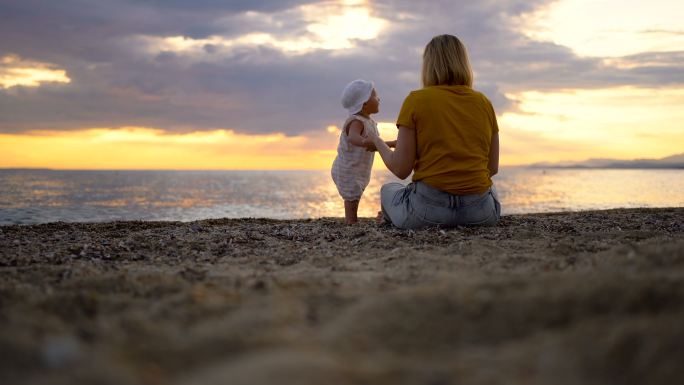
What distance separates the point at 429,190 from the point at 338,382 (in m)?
3.93

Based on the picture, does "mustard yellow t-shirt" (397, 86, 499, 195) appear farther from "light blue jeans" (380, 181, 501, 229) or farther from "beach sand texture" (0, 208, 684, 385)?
"beach sand texture" (0, 208, 684, 385)

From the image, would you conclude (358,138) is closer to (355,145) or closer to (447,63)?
(355,145)

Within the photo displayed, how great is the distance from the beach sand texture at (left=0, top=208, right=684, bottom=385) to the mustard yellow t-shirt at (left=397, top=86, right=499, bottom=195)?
1.56m

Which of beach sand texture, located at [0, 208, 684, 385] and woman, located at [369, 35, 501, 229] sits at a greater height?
woman, located at [369, 35, 501, 229]

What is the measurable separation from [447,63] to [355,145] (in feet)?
4.85

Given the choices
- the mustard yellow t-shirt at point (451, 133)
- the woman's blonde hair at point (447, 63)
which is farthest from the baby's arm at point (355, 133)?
the woman's blonde hair at point (447, 63)

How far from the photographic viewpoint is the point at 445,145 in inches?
202

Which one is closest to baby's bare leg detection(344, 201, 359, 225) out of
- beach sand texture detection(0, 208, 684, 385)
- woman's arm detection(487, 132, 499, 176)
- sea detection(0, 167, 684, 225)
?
woman's arm detection(487, 132, 499, 176)

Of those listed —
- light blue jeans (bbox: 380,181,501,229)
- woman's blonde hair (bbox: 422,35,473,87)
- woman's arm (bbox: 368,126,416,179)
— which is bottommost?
light blue jeans (bbox: 380,181,501,229)

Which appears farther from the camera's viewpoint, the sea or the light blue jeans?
the sea

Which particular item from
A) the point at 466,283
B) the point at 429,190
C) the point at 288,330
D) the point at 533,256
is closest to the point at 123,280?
the point at 288,330

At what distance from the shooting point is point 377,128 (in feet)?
22.1

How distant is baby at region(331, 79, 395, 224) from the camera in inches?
247

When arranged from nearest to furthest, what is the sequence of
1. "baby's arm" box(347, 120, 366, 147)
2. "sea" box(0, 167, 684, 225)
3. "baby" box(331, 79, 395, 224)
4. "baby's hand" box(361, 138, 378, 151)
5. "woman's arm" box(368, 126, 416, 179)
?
"woman's arm" box(368, 126, 416, 179) → "baby's hand" box(361, 138, 378, 151) → "baby's arm" box(347, 120, 366, 147) → "baby" box(331, 79, 395, 224) → "sea" box(0, 167, 684, 225)
